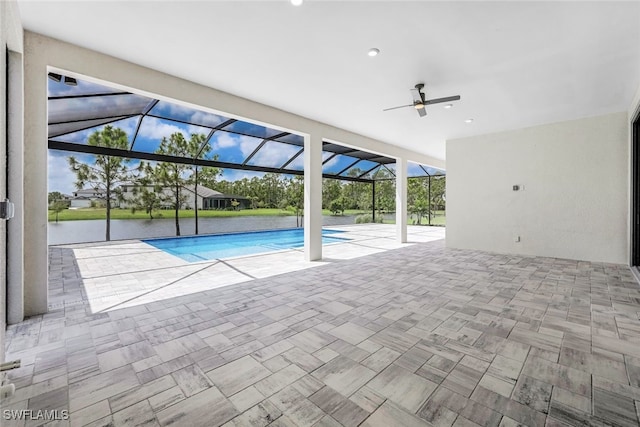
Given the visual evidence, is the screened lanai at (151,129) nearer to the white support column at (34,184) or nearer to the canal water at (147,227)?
the white support column at (34,184)

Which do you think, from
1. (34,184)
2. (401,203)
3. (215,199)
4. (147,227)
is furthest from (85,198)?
(401,203)

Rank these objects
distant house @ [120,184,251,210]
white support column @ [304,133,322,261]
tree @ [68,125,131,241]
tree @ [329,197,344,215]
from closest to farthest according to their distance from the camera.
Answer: white support column @ [304,133,322,261] < tree @ [68,125,131,241] < distant house @ [120,184,251,210] < tree @ [329,197,344,215]

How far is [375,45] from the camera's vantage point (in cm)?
302

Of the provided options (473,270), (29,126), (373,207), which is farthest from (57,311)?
(373,207)

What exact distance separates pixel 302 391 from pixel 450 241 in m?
6.44

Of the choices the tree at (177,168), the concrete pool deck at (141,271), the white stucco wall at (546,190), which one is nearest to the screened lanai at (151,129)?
the tree at (177,168)

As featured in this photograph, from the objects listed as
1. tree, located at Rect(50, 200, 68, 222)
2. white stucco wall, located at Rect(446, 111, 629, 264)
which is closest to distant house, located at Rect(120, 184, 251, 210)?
tree, located at Rect(50, 200, 68, 222)

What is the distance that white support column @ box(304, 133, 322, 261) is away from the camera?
563 centimetres

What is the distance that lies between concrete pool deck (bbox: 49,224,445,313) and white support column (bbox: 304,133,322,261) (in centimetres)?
30

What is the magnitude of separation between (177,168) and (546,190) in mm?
10316

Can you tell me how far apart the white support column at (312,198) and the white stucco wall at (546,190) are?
3545mm

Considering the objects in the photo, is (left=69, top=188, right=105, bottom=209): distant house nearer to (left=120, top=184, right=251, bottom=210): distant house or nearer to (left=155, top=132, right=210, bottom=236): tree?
(left=120, top=184, right=251, bottom=210): distant house

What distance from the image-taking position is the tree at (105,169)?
8484 millimetres

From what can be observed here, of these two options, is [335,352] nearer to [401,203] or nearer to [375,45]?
[375,45]
